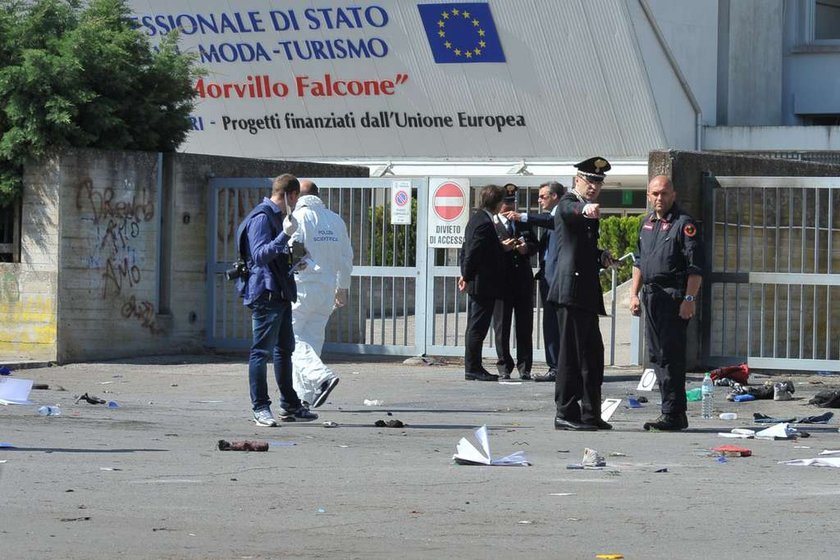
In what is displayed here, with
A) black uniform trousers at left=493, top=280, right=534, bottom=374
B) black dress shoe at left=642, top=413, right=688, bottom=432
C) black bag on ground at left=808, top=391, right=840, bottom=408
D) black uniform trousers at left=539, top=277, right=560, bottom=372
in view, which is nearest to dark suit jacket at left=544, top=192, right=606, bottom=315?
black dress shoe at left=642, top=413, right=688, bottom=432

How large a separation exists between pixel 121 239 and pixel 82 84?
5.53 feet

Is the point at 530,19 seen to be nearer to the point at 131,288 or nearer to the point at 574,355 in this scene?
the point at 131,288

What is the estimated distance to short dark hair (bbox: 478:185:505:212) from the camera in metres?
14.7

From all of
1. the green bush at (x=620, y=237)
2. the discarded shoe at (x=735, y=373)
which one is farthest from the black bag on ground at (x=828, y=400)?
the green bush at (x=620, y=237)

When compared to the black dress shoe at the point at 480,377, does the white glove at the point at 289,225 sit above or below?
above

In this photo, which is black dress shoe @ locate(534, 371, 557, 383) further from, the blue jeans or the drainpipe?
the drainpipe

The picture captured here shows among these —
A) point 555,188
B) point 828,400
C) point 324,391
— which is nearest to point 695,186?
point 555,188

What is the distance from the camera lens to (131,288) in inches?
656

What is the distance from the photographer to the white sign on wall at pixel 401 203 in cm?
1653

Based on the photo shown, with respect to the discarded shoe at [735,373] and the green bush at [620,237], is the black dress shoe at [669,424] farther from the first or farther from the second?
the green bush at [620,237]

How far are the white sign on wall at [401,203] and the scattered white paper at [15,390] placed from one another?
5.42 m

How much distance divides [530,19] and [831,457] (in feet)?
81.9

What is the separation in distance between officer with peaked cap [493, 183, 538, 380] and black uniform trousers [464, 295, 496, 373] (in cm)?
18

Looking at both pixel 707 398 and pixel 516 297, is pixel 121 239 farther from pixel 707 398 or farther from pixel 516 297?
pixel 707 398
